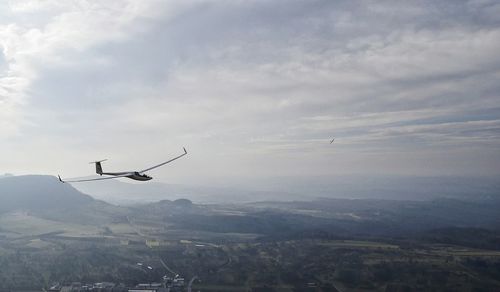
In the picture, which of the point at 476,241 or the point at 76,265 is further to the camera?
the point at 476,241

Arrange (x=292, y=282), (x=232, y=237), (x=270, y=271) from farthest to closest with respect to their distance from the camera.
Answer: (x=232, y=237)
(x=270, y=271)
(x=292, y=282)

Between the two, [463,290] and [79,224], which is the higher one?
[79,224]

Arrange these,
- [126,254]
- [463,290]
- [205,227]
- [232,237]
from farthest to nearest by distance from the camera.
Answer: [205,227] < [232,237] < [126,254] < [463,290]

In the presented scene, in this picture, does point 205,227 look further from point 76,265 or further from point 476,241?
point 476,241

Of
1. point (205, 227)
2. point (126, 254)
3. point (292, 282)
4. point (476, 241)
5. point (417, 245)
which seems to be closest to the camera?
point (292, 282)

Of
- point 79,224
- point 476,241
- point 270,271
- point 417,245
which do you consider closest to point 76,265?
point 270,271

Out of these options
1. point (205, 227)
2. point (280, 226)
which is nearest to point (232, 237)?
point (205, 227)

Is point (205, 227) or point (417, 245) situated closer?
point (417, 245)

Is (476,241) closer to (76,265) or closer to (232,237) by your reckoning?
(232,237)

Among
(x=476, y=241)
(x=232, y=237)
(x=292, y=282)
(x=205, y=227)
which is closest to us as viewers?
(x=292, y=282)
